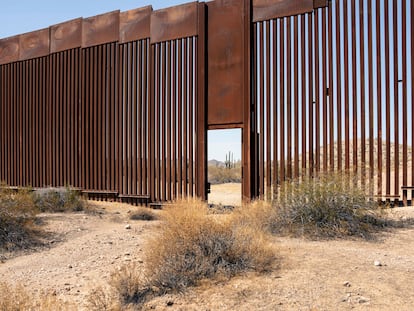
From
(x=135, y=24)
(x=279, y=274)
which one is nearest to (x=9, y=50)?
(x=135, y=24)

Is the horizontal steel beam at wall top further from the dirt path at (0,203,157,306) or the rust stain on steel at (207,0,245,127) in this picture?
the dirt path at (0,203,157,306)

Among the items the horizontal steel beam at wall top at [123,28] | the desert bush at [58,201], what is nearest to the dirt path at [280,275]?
the desert bush at [58,201]

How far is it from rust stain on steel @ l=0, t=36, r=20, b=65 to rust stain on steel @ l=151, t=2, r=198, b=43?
750cm

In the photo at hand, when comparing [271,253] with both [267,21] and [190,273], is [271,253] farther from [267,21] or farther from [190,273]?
[267,21]

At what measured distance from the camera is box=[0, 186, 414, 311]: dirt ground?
15.2 feet

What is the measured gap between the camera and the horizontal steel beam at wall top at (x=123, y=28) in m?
12.0

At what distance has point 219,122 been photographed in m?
12.8

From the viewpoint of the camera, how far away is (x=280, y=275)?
5.40 metres

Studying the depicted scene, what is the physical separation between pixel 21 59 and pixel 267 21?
1126 cm

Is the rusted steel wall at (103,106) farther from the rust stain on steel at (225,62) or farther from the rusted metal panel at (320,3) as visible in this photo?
the rusted metal panel at (320,3)

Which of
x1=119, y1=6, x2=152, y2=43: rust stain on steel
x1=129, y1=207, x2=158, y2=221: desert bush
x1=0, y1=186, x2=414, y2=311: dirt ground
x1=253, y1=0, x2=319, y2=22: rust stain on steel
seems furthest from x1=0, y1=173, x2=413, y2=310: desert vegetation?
x1=119, y1=6, x2=152, y2=43: rust stain on steel

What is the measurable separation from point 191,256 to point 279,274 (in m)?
1.26

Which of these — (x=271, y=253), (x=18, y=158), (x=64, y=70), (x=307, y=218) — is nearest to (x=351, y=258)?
(x=271, y=253)

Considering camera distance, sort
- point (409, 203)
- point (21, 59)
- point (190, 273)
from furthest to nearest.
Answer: point (21, 59) < point (409, 203) < point (190, 273)
